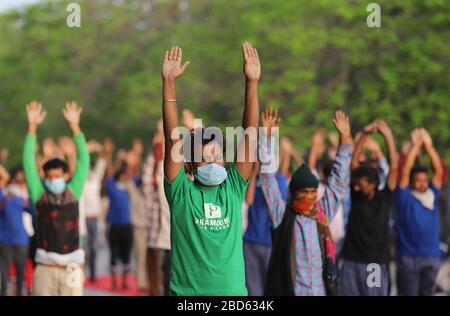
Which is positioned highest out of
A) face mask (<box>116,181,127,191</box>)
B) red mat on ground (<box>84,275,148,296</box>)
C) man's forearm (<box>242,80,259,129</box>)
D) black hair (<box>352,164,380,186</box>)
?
man's forearm (<box>242,80,259,129</box>)

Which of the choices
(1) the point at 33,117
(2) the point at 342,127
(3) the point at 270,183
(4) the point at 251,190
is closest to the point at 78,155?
(1) the point at 33,117

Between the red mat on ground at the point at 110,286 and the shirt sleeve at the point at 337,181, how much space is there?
6105mm

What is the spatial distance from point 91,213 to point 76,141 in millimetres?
7099

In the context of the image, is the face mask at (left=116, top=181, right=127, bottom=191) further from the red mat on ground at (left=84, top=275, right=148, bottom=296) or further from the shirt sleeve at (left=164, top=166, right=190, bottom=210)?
the shirt sleeve at (left=164, top=166, right=190, bottom=210)

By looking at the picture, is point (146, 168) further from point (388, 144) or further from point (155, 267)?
point (388, 144)

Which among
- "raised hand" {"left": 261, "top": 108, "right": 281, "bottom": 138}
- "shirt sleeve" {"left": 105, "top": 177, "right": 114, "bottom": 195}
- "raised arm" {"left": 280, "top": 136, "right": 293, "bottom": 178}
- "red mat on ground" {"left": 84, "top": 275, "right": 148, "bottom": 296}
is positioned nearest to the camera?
"raised hand" {"left": 261, "top": 108, "right": 281, "bottom": 138}

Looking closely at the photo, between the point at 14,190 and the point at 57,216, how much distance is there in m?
4.42

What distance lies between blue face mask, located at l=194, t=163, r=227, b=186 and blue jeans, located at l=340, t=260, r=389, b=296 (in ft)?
12.8

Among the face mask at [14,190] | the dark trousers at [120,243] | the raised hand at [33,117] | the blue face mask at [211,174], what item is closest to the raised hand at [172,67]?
the blue face mask at [211,174]

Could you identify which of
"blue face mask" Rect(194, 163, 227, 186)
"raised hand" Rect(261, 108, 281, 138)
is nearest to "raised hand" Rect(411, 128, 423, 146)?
"raised hand" Rect(261, 108, 281, 138)

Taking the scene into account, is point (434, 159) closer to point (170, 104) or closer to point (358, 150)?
point (358, 150)

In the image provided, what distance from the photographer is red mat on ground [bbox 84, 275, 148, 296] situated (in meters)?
14.5

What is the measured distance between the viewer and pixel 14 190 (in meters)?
13.3
